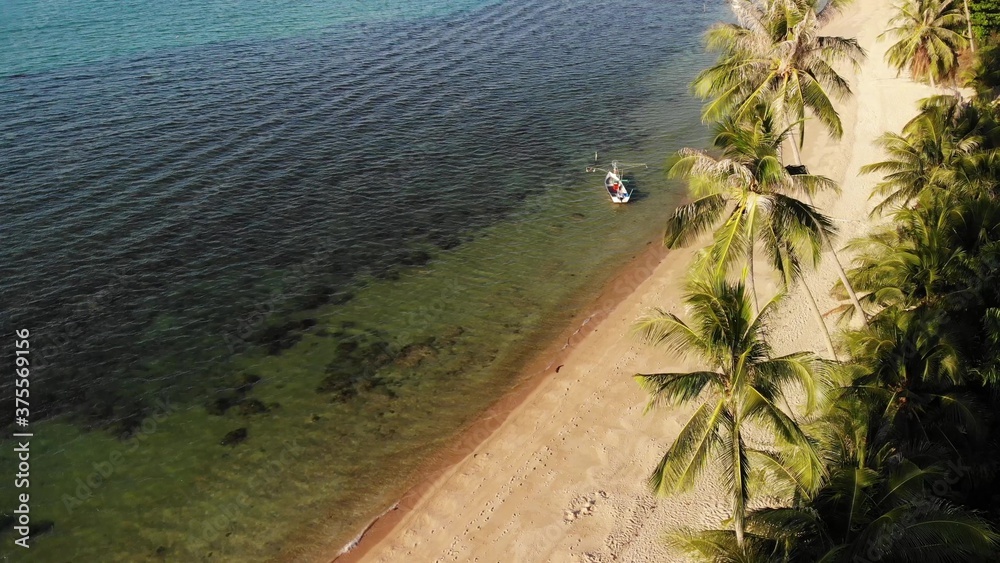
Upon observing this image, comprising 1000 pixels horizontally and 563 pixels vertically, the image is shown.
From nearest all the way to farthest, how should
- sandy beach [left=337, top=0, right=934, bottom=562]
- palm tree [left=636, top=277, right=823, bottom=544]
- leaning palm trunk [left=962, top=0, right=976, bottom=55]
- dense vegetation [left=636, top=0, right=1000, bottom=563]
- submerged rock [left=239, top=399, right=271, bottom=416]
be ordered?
dense vegetation [left=636, top=0, right=1000, bottom=563] → palm tree [left=636, top=277, right=823, bottom=544] → sandy beach [left=337, top=0, right=934, bottom=562] → submerged rock [left=239, top=399, right=271, bottom=416] → leaning palm trunk [left=962, top=0, right=976, bottom=55]

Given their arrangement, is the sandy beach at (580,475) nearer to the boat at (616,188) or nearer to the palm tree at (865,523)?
the palm tree at (865,523)

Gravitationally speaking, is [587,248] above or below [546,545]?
above

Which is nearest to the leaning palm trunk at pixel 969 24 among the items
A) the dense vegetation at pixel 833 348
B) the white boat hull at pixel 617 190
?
the dense vegetation at pixel 833 348

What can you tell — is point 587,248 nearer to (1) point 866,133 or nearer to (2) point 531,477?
(2) point 531,477

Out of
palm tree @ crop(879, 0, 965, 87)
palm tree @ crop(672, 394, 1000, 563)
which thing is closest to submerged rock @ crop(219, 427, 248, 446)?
palm tree @ crop(672, 394, 1000, 563)

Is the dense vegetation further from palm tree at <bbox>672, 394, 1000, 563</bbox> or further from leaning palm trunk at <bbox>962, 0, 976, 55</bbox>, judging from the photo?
leaning palm trunk at <bbox>962, 0, 976, 55</bbox>

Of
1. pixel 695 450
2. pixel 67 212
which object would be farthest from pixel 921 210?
pixel 67 212

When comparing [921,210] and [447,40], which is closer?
[921,210]
